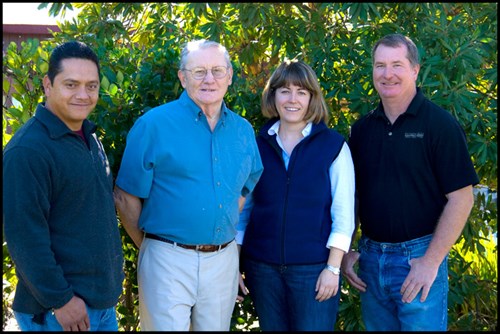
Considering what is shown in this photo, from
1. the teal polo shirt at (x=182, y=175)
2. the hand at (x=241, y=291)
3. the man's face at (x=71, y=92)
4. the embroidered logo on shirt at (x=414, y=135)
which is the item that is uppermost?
the man's face at (x=71, y=92)

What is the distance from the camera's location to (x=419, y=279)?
3.52 metres

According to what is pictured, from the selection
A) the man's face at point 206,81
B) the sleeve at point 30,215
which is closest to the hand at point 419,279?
the man's face at point 206,81

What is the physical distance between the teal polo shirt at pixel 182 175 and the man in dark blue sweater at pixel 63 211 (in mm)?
206

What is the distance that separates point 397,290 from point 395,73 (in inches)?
45.5

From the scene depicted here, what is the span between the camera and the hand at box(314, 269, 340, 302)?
11.6 feet

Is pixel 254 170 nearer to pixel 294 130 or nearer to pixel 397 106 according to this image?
pixel 294 130

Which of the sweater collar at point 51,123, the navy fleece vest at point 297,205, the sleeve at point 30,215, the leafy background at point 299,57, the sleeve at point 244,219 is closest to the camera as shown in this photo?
the sleeve at point 30,215

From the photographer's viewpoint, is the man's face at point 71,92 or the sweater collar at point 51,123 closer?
the sweater collar at point 51,123

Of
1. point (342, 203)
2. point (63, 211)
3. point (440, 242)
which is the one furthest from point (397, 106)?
point (63, 211)

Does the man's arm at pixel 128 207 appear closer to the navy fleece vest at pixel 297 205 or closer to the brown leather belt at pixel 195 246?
the brown leather belt at pixel 195 246

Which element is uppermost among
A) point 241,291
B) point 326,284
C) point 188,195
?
point 188,195

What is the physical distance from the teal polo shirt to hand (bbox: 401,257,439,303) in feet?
3.19

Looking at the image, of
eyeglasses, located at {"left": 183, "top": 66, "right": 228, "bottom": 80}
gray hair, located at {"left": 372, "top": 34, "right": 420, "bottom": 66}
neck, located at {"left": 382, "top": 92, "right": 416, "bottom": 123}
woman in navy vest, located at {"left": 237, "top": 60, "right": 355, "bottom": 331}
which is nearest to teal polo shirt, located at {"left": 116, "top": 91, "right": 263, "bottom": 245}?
eyeglasses, located at {"left": 183, "top": 66, "right": 228, "bottom": 80}

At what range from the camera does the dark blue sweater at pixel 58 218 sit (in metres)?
2.77
